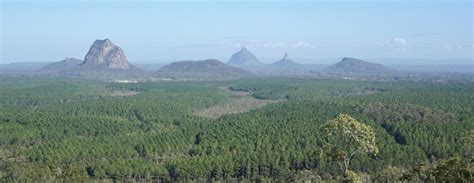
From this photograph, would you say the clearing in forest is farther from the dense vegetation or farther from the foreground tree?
the foreground tree

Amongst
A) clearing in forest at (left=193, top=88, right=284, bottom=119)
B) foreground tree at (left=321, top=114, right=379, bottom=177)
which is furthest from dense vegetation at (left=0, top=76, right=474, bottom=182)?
foreground tree at (left=321, top=114, right=379, bottom=177)

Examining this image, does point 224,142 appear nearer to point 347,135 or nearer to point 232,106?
point 347,135

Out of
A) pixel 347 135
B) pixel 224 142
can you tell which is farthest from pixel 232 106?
pixel 347 135

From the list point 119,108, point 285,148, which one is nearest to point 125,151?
point 285,148

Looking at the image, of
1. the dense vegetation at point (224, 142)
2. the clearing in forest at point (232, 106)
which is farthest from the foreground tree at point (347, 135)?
the clearing in forest at point (232, 106)

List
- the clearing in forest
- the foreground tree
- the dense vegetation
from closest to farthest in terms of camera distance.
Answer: the foreground tree, the dense vegetation, the clearing in forest

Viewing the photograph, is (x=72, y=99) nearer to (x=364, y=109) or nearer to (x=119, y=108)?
(x=119, y=108)

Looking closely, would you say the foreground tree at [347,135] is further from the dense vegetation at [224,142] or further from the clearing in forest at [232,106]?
the clearing in forest at [232,106]
